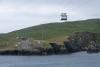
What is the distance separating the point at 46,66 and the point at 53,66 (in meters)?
1.90

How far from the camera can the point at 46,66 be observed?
144m

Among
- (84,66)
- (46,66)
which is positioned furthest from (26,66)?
(84,66)

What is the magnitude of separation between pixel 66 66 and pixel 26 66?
10746mm

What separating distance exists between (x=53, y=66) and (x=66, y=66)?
138 inches

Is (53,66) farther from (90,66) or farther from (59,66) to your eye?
(90,66)

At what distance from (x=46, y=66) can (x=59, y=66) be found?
3461 millimetres

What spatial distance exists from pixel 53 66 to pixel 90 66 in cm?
1052

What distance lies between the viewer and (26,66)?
14600 centimetres

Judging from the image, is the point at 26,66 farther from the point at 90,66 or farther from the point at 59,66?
the point at 90,66

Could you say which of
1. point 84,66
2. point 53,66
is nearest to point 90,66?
point 84,66

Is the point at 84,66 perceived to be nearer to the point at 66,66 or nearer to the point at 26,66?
the point at 66,66

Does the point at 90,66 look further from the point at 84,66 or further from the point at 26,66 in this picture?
the point at 26,66

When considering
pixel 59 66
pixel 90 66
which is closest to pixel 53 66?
pixel 59 66

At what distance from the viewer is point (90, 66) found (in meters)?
140
